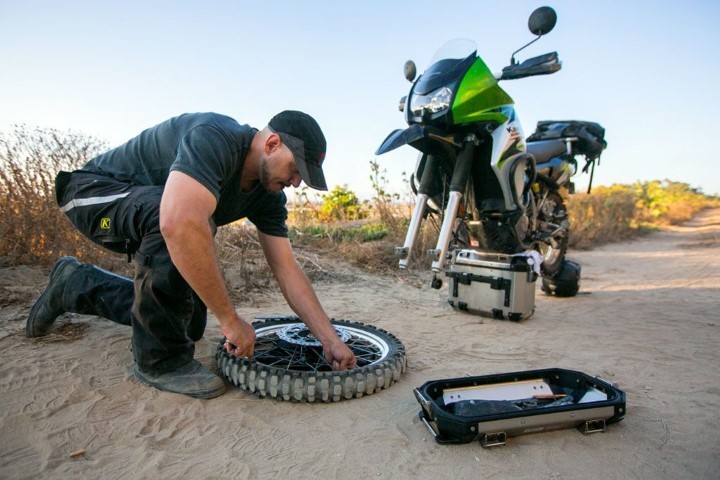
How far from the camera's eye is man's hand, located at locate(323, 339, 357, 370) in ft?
7.32

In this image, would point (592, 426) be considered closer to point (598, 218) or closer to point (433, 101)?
point (433, 101)

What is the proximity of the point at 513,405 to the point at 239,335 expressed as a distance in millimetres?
1124

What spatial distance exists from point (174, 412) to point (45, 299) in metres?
1.18

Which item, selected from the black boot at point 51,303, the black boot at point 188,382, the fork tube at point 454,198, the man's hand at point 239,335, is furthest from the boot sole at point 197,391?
the fork tube at point 454,198

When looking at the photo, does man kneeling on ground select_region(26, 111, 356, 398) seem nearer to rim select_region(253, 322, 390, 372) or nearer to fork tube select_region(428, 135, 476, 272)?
rim select_region(253, 322, 390, 372)

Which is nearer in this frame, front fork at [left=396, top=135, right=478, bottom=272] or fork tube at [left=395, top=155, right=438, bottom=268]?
front fork at [left=396, top=135, right=478, bottom=272]

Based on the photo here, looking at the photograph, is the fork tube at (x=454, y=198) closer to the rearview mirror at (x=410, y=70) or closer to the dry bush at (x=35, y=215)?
the rearview mirror at (x=410, y=70)

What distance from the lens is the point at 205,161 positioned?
1789 millimetres

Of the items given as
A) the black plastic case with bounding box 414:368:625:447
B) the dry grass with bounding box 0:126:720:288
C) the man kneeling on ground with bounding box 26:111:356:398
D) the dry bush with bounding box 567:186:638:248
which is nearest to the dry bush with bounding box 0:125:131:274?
the dry grass with bounding box 0:126:720:288

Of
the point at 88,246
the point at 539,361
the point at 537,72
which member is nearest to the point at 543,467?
the point at 539,361

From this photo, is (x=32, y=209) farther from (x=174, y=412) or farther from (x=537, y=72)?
(x=537, y=72)

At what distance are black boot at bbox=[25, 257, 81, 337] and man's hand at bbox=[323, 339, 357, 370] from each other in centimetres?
142

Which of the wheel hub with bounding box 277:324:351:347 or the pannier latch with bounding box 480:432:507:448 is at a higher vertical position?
the wheel hub with bounding box 277:324:351:347

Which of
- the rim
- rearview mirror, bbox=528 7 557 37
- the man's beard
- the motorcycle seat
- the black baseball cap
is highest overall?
rearview mirror, bbox=528 7 557 37
